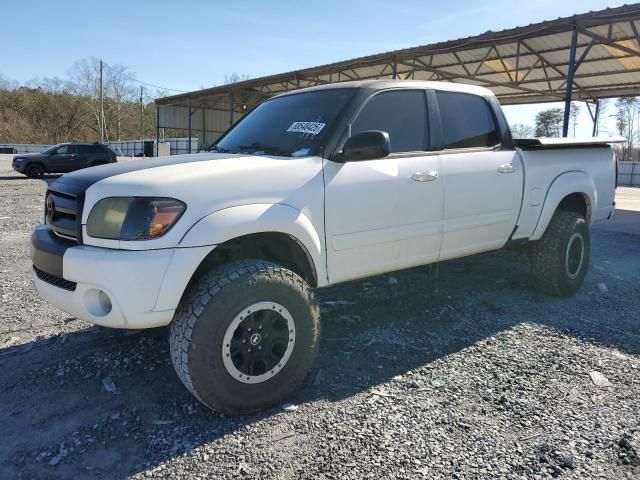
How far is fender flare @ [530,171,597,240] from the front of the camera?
15.0ft

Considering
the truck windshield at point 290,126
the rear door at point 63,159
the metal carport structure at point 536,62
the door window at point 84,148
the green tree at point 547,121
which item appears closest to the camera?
the truck windshield at point 290,126

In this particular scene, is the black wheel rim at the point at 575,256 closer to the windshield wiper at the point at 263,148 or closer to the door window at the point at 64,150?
the windshield wiper at the point at 263,148

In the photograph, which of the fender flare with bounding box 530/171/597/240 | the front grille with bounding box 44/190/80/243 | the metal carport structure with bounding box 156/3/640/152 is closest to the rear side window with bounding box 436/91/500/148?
the fender flare with bounding box 530/171/597/240

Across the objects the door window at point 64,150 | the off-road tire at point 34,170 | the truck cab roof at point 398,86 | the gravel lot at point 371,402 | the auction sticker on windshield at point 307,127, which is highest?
the door window at point 64,150

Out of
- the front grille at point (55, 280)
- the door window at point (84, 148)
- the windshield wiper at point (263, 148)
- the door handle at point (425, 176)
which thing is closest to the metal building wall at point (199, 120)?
the door window at point (84, 148)

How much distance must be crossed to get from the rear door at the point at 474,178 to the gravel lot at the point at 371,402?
76 cm

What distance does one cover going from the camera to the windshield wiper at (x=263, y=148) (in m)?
3.29

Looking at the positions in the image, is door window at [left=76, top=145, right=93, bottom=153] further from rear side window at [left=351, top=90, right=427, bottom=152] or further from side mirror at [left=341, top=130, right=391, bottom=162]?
side mirror at [left=341, top=130, right=391, bottom=162]

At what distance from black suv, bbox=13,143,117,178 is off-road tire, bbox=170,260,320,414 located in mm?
21421

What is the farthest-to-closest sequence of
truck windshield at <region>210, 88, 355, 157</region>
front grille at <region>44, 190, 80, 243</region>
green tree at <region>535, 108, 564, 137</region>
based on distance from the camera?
green tree at <region>535, 108, 564, 137</region> → truck windshield at <region>210, 88, 355, 157</region> → front grille at <region>44, 190, 80, 243</region>

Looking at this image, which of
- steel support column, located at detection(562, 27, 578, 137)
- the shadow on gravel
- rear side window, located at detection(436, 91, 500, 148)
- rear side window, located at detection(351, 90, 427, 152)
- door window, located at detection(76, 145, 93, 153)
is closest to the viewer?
the shadow on gravel

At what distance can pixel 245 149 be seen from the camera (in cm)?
354

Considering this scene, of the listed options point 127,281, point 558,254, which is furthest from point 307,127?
point 558,254

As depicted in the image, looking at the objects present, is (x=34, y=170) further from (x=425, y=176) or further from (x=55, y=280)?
(x=425, y=176)
